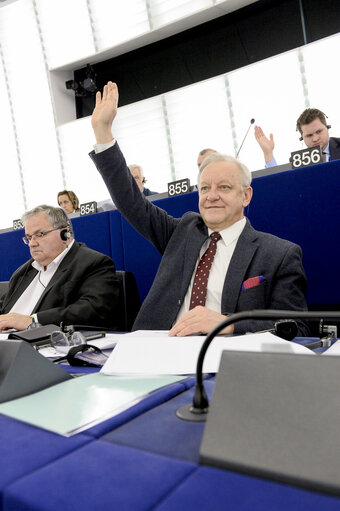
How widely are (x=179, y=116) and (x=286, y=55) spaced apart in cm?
135

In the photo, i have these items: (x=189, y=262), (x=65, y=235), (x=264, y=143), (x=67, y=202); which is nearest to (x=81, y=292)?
(x=65, y=235)

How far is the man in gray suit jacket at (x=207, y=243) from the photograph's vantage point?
1304 mm

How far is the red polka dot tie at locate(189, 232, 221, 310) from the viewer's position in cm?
141

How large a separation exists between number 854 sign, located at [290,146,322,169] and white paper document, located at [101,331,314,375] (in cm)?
104

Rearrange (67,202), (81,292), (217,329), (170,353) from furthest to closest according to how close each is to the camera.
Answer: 1. (67,202)
2. (81,292)
3. (170,353)
4. (217,329)

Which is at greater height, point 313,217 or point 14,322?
point 313,217

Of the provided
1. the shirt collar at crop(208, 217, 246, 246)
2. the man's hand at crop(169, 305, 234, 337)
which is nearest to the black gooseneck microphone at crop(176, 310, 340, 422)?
the man's hand at crop(169, 305, 234, 337)

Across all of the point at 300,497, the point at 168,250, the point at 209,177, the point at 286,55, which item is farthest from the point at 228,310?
the point at 286,55

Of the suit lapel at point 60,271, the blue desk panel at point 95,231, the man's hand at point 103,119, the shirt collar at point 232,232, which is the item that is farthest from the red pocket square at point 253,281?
the blue desk panel at point 95,231

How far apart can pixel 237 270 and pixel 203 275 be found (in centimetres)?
15

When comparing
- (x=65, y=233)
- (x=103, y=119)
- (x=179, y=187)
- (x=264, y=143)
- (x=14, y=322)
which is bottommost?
(x=14, y=322)

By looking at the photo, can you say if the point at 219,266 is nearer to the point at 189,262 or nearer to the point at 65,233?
the point at 189,262

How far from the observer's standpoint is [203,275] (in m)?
1.45

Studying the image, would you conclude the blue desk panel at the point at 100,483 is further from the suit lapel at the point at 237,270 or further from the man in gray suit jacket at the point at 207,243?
the suit lapel at the point at 237,270
